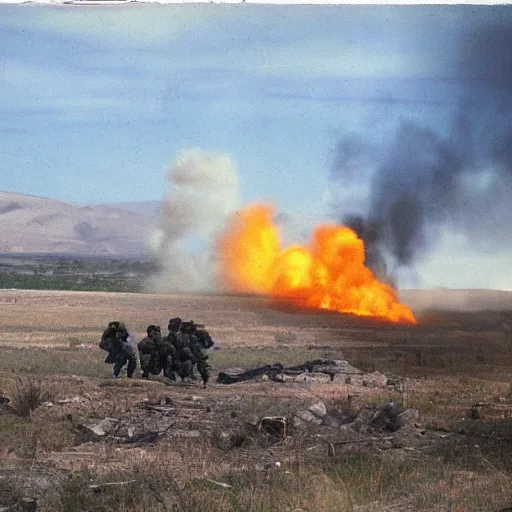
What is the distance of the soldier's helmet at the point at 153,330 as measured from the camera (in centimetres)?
896

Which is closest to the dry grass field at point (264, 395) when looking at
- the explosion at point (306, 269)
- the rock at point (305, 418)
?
the rock at point (305, 418)

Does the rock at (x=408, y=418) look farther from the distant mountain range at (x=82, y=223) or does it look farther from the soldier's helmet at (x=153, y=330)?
the distant mountain range at (x=82, y=223)

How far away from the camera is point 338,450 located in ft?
26.6

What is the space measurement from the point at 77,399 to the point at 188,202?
1.73m

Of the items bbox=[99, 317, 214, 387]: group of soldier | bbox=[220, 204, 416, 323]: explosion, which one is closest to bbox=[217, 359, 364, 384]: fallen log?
bbox=[99, 317, 214, 387]: group of soldier

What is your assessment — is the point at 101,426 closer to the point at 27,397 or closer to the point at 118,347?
the point at 27,397

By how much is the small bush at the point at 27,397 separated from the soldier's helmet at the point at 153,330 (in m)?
0.92

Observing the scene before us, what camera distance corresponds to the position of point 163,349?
9055mm

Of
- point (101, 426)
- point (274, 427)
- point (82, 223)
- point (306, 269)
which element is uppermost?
point (82, 223)

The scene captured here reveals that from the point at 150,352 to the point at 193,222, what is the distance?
1236 millimetres

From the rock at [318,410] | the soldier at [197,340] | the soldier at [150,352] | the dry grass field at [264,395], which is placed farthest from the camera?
the soldier at [150,352]

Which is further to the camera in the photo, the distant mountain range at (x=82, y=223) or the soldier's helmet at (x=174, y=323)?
the soldier's helmet at (x=174, y=323)

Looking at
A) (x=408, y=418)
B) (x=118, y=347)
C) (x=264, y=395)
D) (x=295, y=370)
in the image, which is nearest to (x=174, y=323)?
(x=118, y=347)

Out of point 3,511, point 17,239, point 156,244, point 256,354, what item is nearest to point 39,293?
point 17,239
